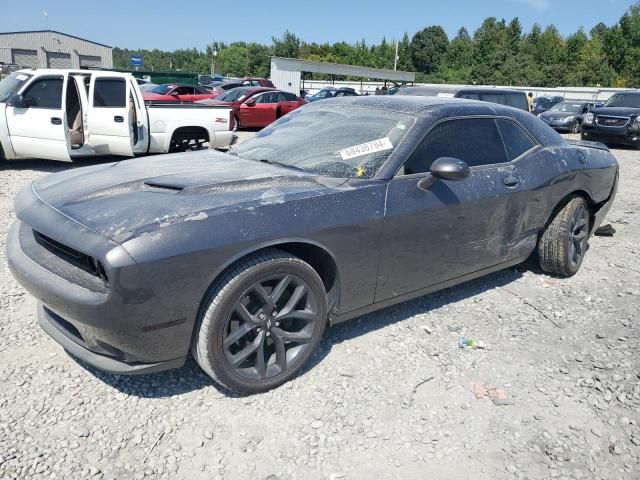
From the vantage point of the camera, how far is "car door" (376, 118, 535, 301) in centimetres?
310

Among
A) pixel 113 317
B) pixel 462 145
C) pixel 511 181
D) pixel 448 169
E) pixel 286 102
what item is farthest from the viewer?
pixel 286 102

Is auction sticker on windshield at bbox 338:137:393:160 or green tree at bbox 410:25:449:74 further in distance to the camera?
green tree at bbox 410:25:449:74

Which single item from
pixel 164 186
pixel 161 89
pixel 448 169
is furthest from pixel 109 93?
pixel 161 89

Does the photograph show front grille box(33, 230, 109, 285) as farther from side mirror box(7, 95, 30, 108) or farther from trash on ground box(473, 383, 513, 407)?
side mirror box(7, 95, 30, 108)

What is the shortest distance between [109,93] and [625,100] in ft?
48.7

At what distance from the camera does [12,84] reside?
8680mm

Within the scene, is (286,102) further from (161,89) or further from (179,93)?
(161,89)

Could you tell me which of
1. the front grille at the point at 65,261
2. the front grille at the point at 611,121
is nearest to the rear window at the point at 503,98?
the front grille at the point at 611,121

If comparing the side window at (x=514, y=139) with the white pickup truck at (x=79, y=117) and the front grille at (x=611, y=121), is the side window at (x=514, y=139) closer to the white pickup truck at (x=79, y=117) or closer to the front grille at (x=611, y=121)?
the white pickup truck at (x=79, y=117)

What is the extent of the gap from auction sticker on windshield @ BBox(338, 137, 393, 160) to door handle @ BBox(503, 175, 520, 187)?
3.54ft

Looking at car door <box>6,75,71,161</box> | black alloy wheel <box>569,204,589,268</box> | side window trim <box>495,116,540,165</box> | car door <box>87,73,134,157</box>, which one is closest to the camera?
side window trim <box>495,116,540,165</box>

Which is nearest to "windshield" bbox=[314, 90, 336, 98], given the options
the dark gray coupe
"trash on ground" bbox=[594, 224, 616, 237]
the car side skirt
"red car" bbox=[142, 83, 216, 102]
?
"red car" bbox=[142, 83, 216, 102]

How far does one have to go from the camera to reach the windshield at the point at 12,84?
851 centimetres

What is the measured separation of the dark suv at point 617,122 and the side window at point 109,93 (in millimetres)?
13005
